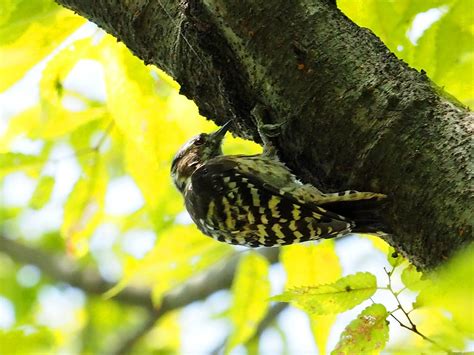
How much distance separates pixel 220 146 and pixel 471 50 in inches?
61.9

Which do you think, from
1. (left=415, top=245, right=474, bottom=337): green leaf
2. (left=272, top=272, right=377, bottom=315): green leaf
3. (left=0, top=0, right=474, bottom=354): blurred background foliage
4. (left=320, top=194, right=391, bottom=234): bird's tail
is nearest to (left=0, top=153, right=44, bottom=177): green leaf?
(left=0, top=0, right=474, bottom=354): blurred background foliage

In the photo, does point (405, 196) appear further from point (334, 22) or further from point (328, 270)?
point (328, 270)

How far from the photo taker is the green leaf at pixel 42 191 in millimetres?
2976

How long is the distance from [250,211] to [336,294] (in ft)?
3.16

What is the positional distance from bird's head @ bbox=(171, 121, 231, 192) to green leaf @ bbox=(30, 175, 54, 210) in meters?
0.71

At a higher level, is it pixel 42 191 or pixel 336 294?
pixel 336 294

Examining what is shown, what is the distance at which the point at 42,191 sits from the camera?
9.91ft

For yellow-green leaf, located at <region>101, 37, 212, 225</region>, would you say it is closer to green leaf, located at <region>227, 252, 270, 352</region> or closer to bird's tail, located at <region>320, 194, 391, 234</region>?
green leaf, located at <region>227, 252, 270, 352</region>

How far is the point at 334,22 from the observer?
1.90m

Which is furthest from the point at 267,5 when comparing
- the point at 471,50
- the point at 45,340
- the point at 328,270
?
the point at 45,340

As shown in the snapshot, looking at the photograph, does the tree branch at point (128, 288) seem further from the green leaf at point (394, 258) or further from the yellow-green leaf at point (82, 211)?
the green leaf at point (394, 258)

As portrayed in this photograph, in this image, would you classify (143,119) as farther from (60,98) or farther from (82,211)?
(82,211)

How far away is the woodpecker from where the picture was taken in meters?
2.36

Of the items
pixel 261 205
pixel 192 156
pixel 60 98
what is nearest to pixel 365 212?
pixel 261 205
